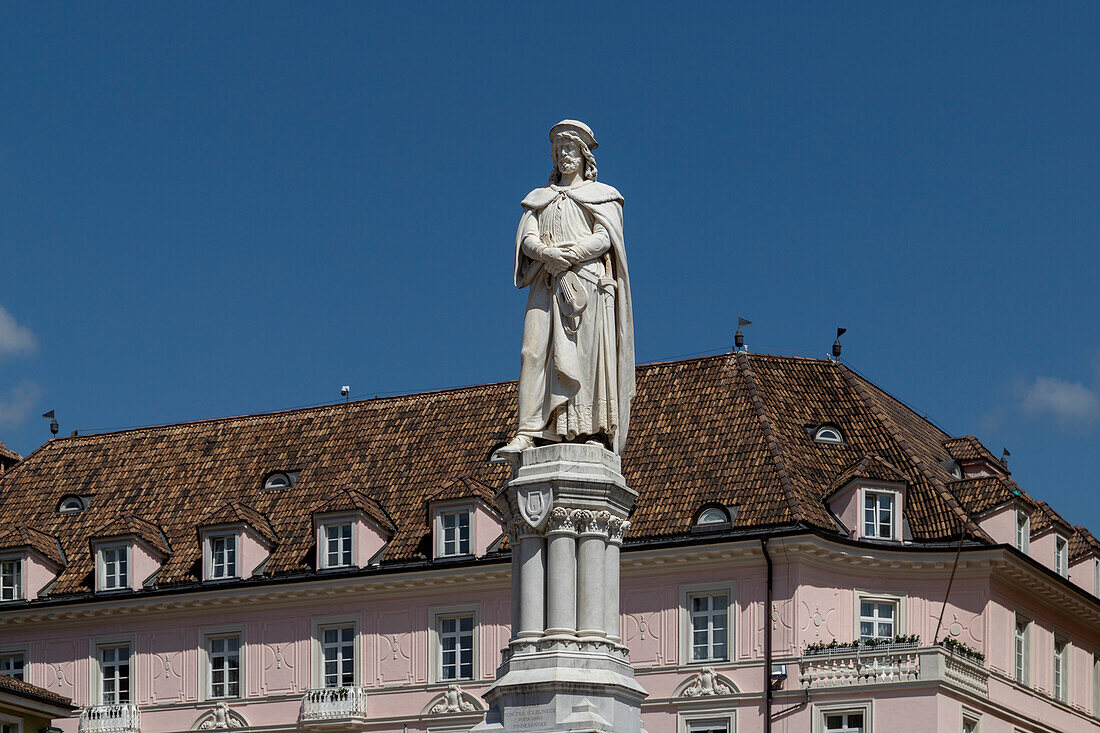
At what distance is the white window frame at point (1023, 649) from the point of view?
190ft

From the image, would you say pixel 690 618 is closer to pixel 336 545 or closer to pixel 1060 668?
pixel 336 545

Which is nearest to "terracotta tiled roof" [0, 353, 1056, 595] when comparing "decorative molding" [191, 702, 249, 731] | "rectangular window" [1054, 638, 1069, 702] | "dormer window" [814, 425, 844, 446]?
"dormer window" [814, 425, 844, 446]

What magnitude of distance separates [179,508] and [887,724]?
875 inches

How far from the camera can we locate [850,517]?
2229 inches

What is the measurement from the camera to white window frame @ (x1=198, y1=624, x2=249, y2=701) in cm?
6041

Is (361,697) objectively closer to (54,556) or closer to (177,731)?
(177,731)

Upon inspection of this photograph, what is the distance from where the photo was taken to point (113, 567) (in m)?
62.3

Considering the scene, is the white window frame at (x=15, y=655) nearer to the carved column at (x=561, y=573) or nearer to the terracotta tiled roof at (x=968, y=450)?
the terracotta tiled roof at (x=968, y=450)

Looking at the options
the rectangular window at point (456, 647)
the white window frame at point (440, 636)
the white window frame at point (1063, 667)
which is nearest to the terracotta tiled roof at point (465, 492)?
the white window frame at point (440, 636)

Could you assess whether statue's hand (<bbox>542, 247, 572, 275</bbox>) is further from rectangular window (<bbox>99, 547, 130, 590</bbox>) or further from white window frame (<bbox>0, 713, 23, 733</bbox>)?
rectangular window (<bbox>99, 547, 130, 590</bbox>)

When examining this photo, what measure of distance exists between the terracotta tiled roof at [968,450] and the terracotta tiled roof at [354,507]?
639 inches

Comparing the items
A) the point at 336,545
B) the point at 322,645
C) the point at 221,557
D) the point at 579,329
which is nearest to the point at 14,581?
the point at 221,557

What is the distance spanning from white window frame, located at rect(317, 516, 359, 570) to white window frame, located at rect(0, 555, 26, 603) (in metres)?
8.94

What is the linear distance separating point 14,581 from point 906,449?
81.6ft
